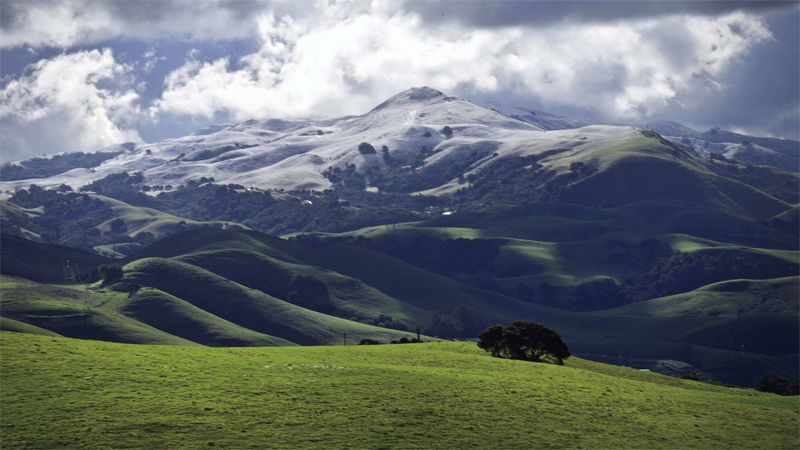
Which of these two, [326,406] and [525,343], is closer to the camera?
[326,406]

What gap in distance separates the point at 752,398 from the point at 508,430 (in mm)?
38100

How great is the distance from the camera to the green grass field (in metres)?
54.7

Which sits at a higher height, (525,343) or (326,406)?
(525,343)

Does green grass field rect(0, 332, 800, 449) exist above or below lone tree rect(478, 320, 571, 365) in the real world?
below

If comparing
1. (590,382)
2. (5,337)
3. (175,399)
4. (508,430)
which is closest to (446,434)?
(508,430)

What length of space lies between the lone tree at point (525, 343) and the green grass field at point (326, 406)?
15.0 metres

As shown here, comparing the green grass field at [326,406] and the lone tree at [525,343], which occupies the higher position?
the lone tree at [525,343]

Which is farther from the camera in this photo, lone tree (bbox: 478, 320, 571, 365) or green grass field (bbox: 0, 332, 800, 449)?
lone tree (bbox: 478, 320, 571, 365)

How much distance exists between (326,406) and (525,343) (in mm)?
41734

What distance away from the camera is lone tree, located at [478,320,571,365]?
9721cm

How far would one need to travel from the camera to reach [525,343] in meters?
97.8

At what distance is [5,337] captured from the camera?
72688 millimetres

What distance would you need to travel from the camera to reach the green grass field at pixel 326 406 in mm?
54656

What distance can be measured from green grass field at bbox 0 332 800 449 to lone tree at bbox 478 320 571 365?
1498 cm
